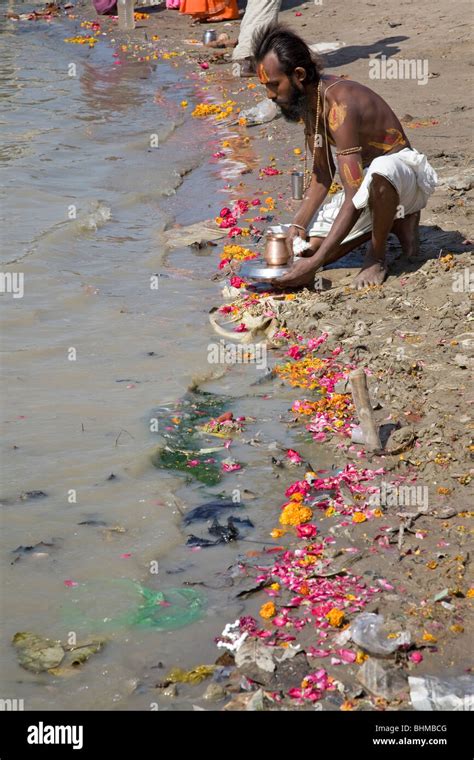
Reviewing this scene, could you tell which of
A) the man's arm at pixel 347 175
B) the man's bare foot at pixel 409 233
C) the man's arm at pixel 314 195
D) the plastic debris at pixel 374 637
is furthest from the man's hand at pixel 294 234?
the plastic debris at pixel 374 637

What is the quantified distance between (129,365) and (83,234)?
280 cm

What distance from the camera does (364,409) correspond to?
4504mm

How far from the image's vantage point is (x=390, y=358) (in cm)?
536

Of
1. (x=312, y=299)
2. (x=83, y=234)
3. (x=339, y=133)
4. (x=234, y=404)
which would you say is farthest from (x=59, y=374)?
(x=83, y=234)

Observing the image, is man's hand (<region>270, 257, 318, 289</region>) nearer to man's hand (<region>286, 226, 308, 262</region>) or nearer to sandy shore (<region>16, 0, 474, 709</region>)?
sandy shore (<region>16, 0, 474, 709</region>)

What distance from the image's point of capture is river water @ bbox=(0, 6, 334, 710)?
3633 mm

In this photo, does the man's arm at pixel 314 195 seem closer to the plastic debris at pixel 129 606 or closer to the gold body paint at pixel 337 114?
the gold body paint at pixel 337 114

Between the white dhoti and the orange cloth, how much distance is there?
10206 millimetres

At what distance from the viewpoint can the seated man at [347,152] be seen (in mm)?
5805

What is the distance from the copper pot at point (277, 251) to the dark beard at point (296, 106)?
719 millimetres

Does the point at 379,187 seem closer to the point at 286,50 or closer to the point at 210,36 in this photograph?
the point at 286,50

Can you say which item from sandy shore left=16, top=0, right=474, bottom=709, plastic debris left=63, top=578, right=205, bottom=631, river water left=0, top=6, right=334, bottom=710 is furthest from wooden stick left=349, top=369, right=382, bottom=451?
plastic debris left=63, top=578, right=205, bottom=631

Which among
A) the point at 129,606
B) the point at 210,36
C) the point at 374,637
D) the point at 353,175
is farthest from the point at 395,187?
the point at 210,36

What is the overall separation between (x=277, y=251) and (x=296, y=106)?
88cm
